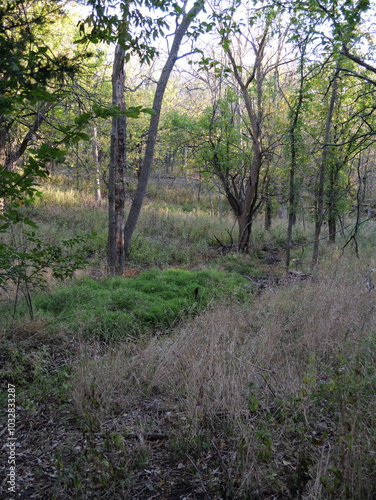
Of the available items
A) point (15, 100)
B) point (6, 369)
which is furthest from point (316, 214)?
point (15, 100)

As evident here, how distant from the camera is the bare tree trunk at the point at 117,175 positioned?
802cm

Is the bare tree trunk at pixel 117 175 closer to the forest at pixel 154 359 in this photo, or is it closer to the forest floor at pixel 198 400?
the forest at pixel 154 359

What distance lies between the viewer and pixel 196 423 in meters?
2.90

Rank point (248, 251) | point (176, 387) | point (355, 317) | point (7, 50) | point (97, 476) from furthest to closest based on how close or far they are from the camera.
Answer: point (248, 251) < point (355, 317) < point (176, 387) < point (97, 476) < point (7, 50)

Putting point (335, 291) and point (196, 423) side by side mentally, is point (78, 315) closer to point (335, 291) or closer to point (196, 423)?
point (196, 423)

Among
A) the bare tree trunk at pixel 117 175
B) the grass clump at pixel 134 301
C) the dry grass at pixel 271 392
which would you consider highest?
the bare tree trunk at pixel 117 175

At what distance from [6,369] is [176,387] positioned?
197 centimetres

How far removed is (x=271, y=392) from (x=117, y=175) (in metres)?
6.67

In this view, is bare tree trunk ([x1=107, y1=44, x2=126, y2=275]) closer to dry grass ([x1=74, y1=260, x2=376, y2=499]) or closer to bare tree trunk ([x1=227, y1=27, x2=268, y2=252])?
dry grass ([x1=74, y1=260, x2=376, y2=499])

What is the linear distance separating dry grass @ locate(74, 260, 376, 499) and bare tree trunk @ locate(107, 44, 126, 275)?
161 inches

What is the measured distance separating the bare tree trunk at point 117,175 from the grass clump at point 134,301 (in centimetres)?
117

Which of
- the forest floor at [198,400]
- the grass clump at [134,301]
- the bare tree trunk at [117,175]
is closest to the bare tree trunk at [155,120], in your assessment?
the bare tree trunk at [117,175]

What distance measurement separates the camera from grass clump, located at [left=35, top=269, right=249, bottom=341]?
216 inches

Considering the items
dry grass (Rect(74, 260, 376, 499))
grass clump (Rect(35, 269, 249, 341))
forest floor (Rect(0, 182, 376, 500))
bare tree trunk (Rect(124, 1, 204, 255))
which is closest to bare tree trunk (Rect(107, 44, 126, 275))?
grass clump (Rect(35, 269, 249, 341))
